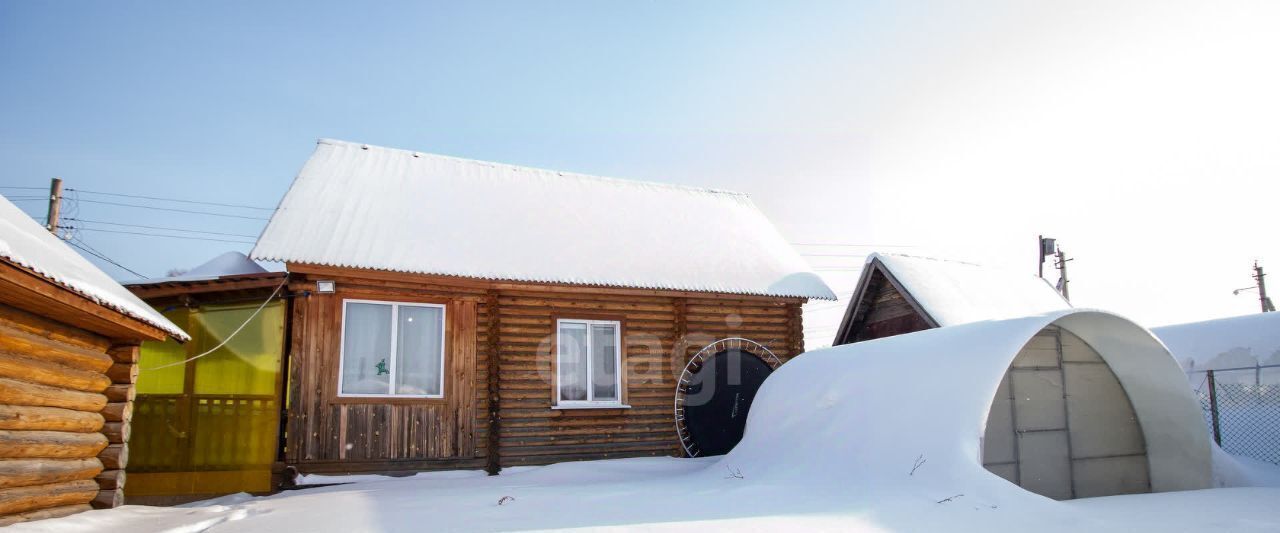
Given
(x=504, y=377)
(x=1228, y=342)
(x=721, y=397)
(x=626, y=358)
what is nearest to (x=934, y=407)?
(x=721, y=397)

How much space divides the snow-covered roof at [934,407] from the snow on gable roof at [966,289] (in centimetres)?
486

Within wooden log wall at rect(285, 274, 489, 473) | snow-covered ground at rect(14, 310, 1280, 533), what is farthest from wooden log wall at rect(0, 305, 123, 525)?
wooden log wall at rect(285, 274, 489, 473)

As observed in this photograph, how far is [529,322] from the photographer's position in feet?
39.3

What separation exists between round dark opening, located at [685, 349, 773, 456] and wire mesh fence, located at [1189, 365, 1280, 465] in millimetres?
7870

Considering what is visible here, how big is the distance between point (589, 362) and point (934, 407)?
5.48 meters

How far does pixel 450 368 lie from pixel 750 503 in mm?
5069

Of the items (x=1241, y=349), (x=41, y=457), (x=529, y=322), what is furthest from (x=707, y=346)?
(x=1241, y=349)

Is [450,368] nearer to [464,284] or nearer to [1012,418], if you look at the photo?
[464,284]

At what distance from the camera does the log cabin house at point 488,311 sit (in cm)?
1063

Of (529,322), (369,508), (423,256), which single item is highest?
(423,256)

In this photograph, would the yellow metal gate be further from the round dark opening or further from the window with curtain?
the round dark opening

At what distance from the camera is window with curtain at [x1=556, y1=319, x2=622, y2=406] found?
12.2 meters

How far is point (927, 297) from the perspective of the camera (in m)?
15.7

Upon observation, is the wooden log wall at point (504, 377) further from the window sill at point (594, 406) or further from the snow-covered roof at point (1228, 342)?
the snow-covered roof at point (1228, 342)
